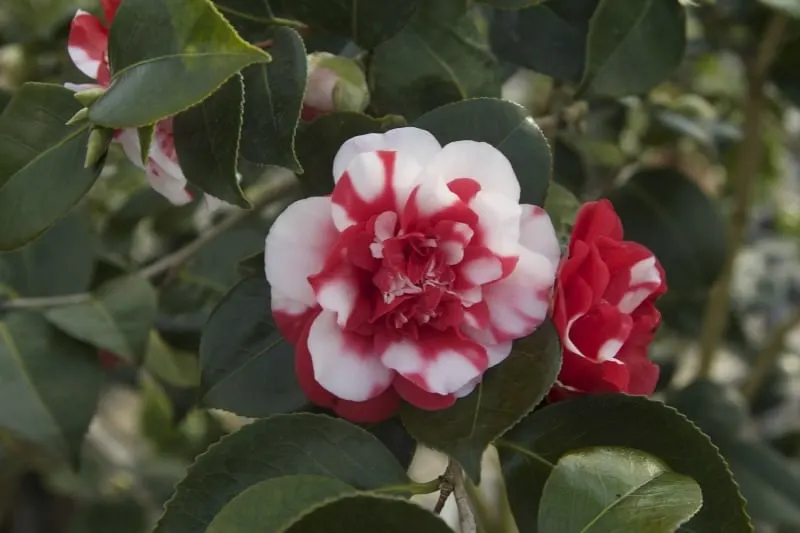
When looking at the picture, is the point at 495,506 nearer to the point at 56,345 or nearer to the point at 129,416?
the point at 56,345

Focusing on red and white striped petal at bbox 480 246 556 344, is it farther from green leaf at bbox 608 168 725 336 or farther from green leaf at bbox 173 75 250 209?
green leaf at bbox 608 168 725 336

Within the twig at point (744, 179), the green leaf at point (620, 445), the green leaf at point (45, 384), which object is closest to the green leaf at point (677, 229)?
the twig at point (744, 179)

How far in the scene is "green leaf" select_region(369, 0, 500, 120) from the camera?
496 millimetres

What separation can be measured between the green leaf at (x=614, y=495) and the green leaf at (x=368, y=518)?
66 millimetres

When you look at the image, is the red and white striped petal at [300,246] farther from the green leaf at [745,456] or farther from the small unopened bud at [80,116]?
the green leaf at [745,456]

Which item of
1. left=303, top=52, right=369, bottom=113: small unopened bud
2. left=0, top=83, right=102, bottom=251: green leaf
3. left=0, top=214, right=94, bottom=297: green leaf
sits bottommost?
left=0, top=214, right=94, bottom=297: green leaf

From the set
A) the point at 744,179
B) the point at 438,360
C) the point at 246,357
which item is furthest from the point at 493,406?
the point at 744,179

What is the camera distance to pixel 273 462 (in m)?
0.41

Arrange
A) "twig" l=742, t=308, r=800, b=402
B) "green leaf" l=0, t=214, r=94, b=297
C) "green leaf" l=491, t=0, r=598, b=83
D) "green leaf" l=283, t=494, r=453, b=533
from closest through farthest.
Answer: "green leaf" l=283, t=494, r=453, b=533 → "green leaf" l=491, t=0, r=598, b=83 → "green leaf" l=0, t=214, r=94, b=297 → "twig" l=742, t=308, r=800, b=402

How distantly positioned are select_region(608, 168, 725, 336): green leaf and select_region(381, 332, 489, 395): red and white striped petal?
16.1 inches

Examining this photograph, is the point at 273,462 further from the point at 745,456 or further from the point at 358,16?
the point at 745,456

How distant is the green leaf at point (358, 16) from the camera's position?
473mm

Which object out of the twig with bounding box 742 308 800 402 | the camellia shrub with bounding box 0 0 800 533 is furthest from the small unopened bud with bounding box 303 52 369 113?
the twig with bounding box 742 308 800 402

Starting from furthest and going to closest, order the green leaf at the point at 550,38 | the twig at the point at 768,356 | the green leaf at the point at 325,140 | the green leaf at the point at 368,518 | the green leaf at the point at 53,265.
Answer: the twig at the point at 768,356 < the green leaf at the point at 53,265 < the green leaf at the point at 550,38 < the green leaf at the point at 325,140 < the green leaf at the point at 368,518
